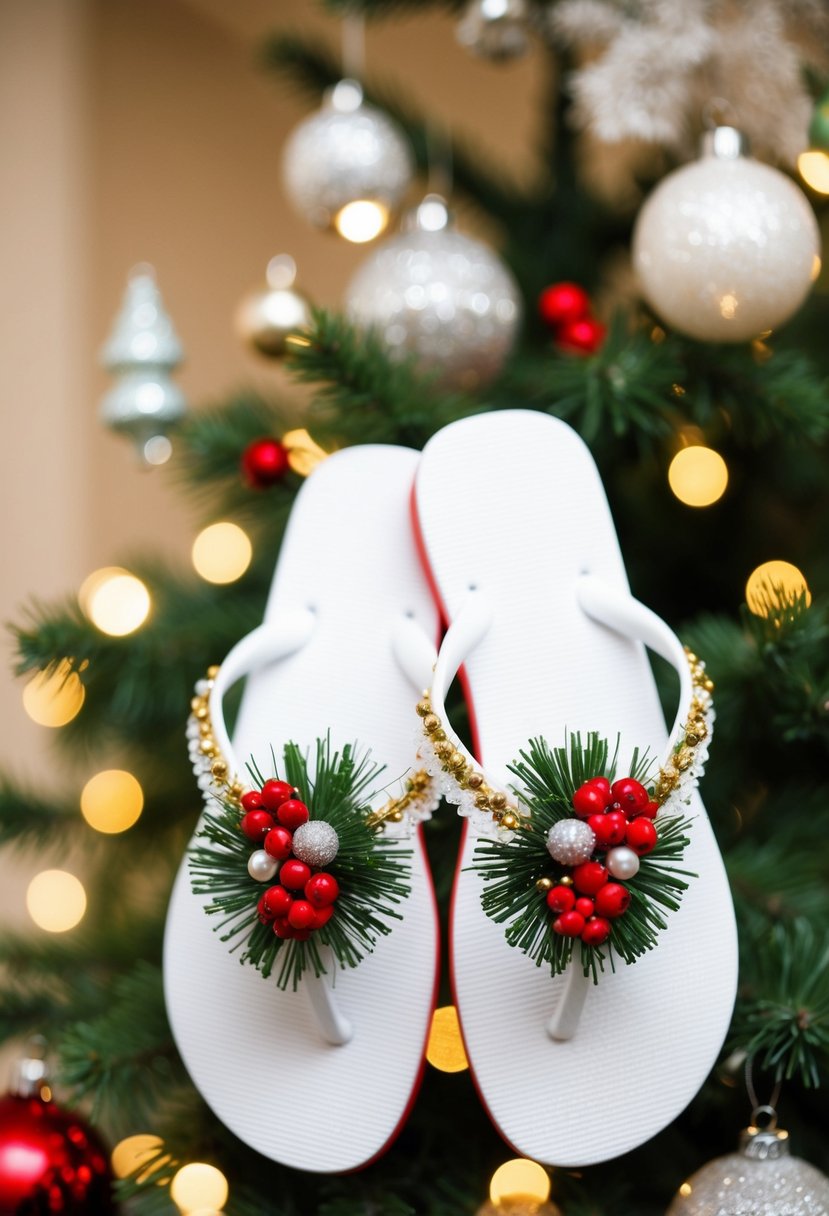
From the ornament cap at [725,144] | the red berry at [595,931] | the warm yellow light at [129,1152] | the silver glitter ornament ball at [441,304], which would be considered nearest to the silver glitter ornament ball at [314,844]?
the red berry at [595,931]

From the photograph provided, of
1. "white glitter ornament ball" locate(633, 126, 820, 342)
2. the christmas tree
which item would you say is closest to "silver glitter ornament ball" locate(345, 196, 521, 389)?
the christmas tree

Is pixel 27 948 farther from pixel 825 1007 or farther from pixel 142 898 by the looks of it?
pixel 825 1007

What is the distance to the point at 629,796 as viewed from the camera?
0.43 m

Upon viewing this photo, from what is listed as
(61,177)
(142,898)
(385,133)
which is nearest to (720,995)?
(385,133)

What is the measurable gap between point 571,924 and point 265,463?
1.15 feet

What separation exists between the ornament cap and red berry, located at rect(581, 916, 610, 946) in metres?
0.46

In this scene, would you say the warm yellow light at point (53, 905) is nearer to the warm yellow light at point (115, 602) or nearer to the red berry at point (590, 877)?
the warm yellow light at point (115, 602)

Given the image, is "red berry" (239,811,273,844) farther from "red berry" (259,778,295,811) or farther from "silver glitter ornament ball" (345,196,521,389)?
"silver glitter ornament ball" (345,196,521,389)

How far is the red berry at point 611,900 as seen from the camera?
41 cm

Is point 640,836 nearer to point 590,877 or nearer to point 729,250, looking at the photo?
point 590,877

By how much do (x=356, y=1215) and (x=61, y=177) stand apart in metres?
1.15

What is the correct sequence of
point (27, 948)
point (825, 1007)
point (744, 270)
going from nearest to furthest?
point (825, 1007) < point (744, 270) < point (27, 948)

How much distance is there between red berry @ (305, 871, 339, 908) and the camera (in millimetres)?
431

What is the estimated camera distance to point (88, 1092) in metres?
0.52
